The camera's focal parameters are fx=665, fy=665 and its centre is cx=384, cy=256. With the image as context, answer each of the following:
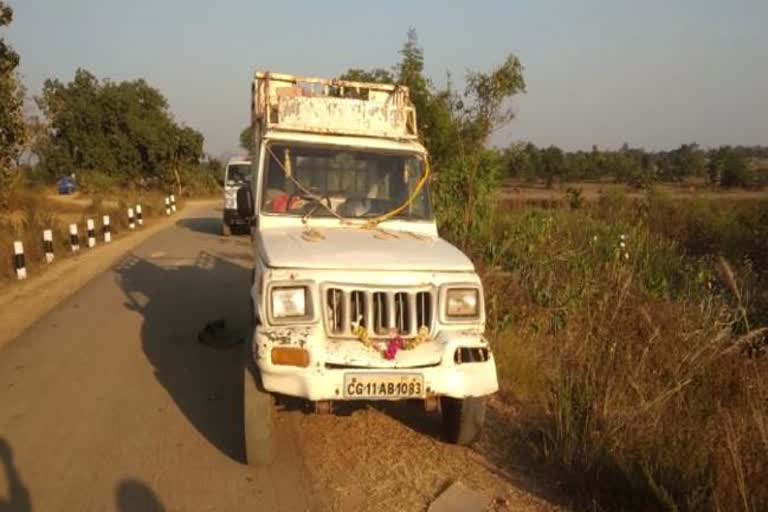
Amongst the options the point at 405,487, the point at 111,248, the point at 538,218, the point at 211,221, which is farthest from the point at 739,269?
the point at 211,221

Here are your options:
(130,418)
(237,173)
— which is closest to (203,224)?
(237,173)

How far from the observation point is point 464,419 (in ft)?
15.7

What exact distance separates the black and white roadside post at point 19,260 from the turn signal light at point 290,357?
9.62 meters

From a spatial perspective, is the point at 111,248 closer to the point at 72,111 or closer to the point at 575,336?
the point at 575,336

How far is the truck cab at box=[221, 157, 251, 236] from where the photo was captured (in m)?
20.1

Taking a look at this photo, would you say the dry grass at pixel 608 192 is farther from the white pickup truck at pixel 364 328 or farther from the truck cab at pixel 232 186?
the white pickup truck at pixel 364 328

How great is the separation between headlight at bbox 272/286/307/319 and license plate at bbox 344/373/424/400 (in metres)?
0.52

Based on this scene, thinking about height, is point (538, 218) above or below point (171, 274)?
above

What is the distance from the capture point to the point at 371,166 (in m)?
6.02

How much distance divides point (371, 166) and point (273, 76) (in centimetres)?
193

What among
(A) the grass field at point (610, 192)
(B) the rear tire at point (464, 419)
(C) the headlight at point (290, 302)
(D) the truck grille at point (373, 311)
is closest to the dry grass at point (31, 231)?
(C) the headlight at point (290, 302)

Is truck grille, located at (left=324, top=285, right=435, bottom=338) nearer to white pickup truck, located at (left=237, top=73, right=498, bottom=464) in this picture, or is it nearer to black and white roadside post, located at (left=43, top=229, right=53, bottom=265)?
white pickup truck, located at (left=237, top=73, right=498, bottom=464)

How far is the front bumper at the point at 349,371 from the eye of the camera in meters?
4.16

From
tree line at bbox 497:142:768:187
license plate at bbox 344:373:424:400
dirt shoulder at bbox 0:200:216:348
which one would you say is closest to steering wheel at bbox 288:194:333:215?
license plate at bbox 344:373:424:400
